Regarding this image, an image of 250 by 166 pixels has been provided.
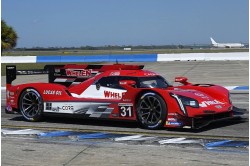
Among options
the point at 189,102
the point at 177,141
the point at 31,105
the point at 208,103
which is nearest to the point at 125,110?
the point at 189,102

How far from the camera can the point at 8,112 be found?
35.3 feet

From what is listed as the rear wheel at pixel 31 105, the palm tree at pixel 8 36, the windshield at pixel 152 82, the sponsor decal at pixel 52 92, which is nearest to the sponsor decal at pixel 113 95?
the windshield at pixel 152 82

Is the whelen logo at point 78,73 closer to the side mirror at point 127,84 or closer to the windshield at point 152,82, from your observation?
the side mirror at point 127,84

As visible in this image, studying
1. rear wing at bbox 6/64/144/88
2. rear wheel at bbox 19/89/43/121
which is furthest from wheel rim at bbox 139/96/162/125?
rear wheel at bbox 19/89/43/121

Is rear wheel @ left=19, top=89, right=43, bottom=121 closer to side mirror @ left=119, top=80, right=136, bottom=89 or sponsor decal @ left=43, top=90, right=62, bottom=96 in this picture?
sponsor decal @ left=43, top=90, right=62, bottom=96

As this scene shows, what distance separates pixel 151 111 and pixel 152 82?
84 cm

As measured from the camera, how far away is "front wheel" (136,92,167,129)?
27.8 ft

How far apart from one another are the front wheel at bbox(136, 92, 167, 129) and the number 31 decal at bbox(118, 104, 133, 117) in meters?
0.16

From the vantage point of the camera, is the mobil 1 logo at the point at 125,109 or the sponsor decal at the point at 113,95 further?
the sponsor decal at the point at 113,95

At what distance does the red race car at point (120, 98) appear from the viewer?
27.6 ft

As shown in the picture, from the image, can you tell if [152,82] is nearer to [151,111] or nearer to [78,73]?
[151,111]

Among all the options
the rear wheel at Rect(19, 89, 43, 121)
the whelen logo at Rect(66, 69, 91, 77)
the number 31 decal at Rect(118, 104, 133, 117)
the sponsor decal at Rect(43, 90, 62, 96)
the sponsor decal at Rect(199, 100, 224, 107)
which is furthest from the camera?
the whelen logo at Rect(66, 69, 91, 77)

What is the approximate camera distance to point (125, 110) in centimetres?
898

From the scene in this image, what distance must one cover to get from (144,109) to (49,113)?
7.59 feet
